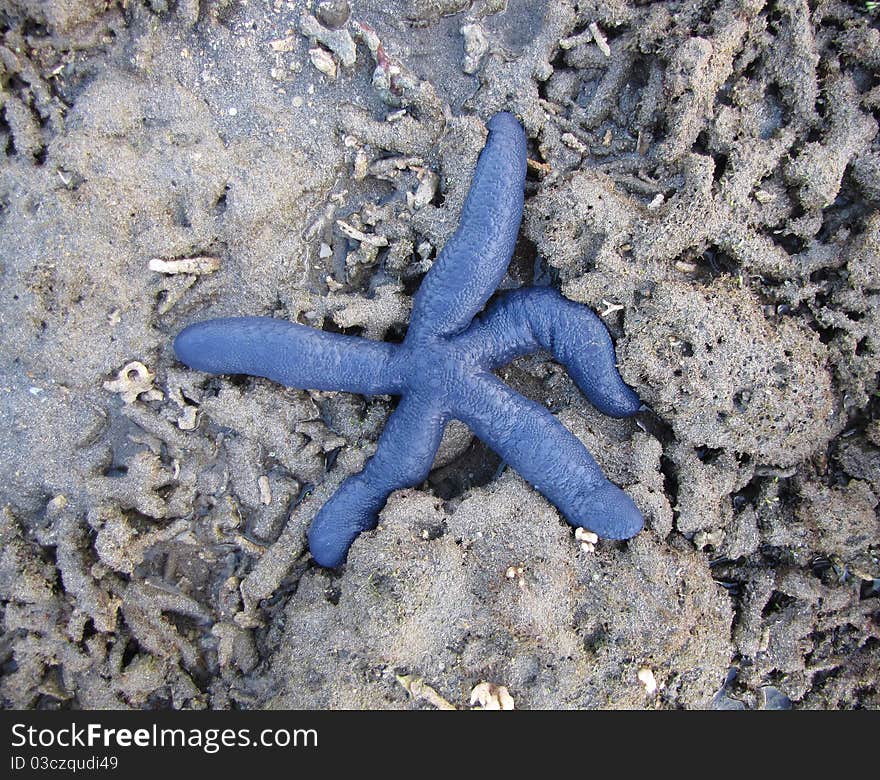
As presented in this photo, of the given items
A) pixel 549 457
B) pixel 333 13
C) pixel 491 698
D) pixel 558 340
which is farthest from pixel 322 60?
pixel 491 698

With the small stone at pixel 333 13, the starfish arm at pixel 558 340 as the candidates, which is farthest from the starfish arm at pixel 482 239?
the small stone at pixel 333 13

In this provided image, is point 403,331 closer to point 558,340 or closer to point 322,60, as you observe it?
point 558,340

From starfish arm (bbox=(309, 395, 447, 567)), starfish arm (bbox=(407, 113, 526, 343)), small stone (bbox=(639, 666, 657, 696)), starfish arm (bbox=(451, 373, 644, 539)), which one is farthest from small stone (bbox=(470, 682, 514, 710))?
starfish arm (bbox=(407, 113, 526, 343))

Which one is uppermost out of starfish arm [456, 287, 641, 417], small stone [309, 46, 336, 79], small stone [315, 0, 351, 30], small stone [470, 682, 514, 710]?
small stone [315, 0, 351, 30]

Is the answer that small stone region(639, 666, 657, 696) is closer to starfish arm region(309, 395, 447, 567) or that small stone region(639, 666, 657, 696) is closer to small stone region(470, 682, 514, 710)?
small stone region(470, 682, 514, 710)

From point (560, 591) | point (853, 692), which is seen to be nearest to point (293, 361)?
point (560, 591)

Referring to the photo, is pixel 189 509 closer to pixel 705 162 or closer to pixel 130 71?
pixel 130 71

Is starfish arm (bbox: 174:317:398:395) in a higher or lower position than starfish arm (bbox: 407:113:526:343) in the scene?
lower
